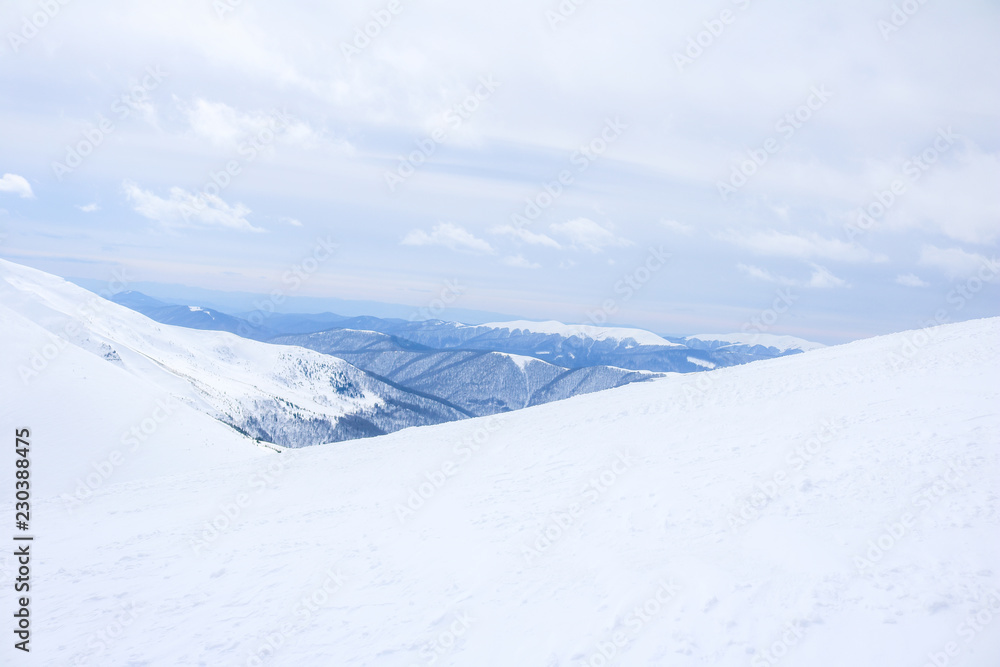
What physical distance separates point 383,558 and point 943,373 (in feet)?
74.2

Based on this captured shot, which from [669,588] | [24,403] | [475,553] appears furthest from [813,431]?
[24,403]

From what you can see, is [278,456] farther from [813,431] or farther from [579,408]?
[813,431]

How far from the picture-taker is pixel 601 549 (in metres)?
12.8

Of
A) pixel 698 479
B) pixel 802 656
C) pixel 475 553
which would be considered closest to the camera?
pixel 802 656

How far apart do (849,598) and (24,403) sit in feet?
197

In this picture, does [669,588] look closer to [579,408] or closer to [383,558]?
[383,558]

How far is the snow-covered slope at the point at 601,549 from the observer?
941 centimetres

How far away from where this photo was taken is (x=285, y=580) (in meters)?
13.8

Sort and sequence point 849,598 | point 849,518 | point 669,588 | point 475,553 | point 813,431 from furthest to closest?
point 813,431 < point 475,553 < point 849,518 < point 669,588 < point 849,598

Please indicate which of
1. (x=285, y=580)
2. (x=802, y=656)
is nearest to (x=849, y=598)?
(x=802, y=656)

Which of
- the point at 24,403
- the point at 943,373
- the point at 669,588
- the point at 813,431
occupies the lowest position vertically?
the point at 24,403

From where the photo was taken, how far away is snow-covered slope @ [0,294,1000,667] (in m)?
9.41

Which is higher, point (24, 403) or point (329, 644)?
point (329, 644)

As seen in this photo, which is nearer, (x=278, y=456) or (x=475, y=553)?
(x=475, y=553)
